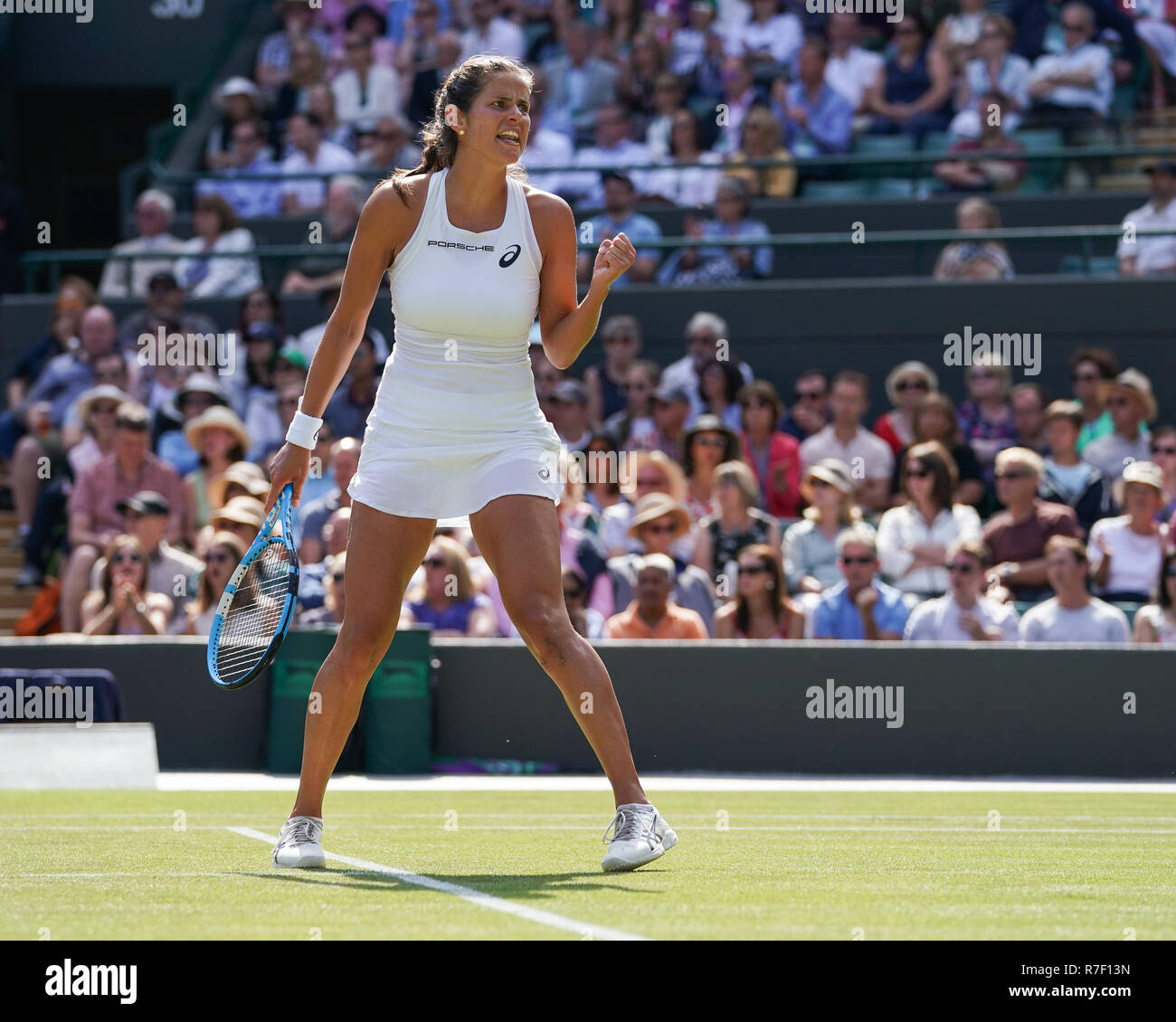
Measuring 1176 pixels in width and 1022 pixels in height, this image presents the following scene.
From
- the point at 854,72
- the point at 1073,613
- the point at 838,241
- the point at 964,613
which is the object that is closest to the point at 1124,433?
the point at 1073,613

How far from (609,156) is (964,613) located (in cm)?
661

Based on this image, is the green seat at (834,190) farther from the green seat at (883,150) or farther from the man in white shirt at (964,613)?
the man in white shirt at (964,613)

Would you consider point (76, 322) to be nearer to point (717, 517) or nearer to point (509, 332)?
point (717, 517)

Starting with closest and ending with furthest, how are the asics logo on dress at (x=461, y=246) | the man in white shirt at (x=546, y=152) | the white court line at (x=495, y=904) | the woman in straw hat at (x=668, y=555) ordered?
the white court line at (x=495, y=904) → the asics logo on dress at (x=461, y=246) → the woman in straw hat at (x=668, y=555) → the man in white shirt at (x=546, y=152)

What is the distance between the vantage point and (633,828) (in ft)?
18.0

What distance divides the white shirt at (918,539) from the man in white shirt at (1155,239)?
3.38 meters

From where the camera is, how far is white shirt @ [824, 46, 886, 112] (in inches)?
642

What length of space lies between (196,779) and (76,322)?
236 inches

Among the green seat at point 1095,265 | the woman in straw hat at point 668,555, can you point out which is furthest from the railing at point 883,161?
the woman in straw hat at point 668,555

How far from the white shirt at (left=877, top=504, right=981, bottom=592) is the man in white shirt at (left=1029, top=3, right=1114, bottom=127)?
16.3 ft

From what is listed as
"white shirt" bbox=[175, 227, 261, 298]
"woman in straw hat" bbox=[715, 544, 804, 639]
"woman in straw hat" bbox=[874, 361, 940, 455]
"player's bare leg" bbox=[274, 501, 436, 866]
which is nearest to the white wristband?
"player's bare leg" bbox=[274, 501, 436, 866]

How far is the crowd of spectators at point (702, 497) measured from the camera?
11289mm

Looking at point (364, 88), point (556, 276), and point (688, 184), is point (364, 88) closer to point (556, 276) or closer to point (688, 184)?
point (688, 184)
